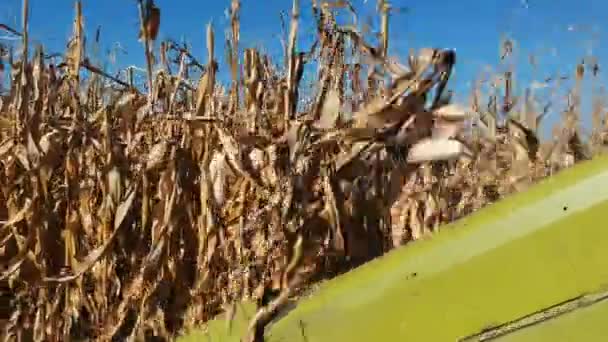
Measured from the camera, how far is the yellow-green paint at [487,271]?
43 centimetres

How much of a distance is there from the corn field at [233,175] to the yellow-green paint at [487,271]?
16 centimetres

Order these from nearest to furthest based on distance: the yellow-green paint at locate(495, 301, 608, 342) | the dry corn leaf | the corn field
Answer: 1. the yellow-green paint at locate(495, 301, 608, 342)
2. the dry corn leaf
3. the corn field

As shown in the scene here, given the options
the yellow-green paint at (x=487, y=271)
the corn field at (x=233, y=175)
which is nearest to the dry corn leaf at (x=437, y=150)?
the corn field at (x=233, y=175)

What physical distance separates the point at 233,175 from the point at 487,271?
721mm

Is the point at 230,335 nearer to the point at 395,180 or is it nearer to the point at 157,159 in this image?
the point at 395,180

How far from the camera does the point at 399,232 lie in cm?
94

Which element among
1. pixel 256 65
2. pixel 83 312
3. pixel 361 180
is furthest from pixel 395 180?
pixel 83 312

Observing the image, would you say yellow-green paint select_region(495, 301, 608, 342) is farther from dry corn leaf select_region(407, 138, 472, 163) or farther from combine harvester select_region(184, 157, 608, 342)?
dry corn leaf select_region(407, 138, 472, 163)

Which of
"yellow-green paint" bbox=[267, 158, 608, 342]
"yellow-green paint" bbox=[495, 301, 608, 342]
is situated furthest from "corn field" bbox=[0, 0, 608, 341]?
"yellow-green paint" bbox=[495, 301, 608, 342]

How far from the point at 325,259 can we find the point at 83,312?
571mm

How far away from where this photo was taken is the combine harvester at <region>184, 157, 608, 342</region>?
0.43 meters

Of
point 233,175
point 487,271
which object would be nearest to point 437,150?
point 487,271

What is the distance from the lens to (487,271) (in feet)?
1.49

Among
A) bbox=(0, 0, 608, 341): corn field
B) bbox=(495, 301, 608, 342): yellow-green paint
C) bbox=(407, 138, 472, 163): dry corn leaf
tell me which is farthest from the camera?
bbox=(0, 0, 608, 341): corn field
